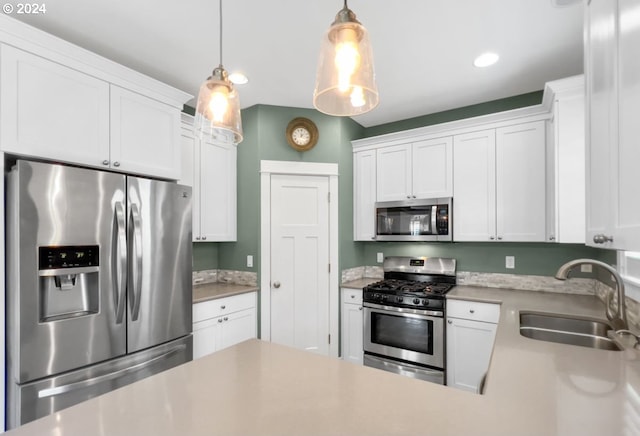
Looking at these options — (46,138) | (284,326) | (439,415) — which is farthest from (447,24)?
(284,326)

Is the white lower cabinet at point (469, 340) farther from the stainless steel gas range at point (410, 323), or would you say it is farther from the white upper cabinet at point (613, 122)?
the white upper cabinet at point (613, 122)

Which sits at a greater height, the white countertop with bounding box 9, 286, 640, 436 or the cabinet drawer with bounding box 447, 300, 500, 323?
the white countertop with bounding box 9, 286, 640, 436

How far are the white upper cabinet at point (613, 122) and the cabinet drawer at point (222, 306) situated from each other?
2.53 metres

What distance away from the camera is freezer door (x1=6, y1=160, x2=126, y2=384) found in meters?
1.61

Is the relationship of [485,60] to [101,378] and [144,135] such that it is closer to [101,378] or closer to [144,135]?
[144,135]

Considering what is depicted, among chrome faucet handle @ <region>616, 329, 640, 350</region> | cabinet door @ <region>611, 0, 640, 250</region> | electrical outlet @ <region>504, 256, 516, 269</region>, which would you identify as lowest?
chrome faucet handle @ <region>616, 329, 640, 350</region>

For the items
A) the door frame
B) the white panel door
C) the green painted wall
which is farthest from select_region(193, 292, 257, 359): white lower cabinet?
the green painted wall

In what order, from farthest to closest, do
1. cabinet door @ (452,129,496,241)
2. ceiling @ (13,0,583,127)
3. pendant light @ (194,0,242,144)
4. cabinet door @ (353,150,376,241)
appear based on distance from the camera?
1. cabinet door @ (353,150,376,241)
2. cabinet door @ (452,129,496,241)
3. ceiling @ (13,0,583,127)
4. pendant light @ (194,0,242,144)

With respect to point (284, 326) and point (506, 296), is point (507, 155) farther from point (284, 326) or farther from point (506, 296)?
point (284, 326)

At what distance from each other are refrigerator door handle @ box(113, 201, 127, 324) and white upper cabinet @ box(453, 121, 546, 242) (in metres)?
2.76

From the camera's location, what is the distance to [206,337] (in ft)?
8.63

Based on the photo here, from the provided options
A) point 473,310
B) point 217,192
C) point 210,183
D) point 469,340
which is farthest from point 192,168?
point 469,340

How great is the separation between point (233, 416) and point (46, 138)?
1903 mm

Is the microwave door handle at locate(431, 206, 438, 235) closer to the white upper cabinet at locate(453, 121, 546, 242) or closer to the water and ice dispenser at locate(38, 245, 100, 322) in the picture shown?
the white upper cabinet at locate(453, 121, 546, 242)
